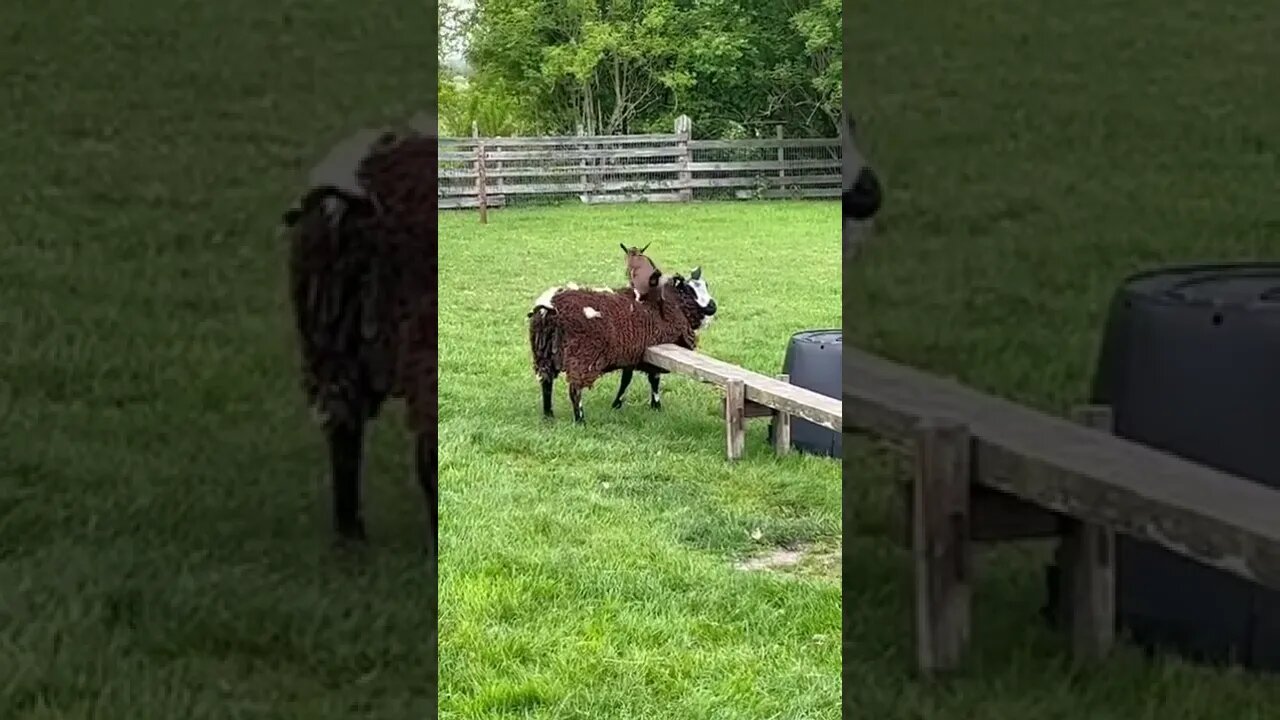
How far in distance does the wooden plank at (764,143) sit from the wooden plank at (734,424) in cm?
41

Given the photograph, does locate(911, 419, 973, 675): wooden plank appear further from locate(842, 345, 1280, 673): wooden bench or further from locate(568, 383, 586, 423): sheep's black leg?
locate(568, 383, 586, 423): sheep's black leg

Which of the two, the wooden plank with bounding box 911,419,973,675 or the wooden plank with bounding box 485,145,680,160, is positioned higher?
the wooden plank with bounding box 485,145,680,160

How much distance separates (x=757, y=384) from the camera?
1752 mm

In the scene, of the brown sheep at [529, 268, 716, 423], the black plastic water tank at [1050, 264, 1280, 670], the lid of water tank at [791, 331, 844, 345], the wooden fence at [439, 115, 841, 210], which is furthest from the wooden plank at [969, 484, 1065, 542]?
the brown sheep at [529, 268, 716, 423]

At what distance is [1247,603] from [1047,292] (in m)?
0.68

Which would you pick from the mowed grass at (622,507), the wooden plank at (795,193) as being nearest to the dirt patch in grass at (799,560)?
the mowed grass at (622,507)

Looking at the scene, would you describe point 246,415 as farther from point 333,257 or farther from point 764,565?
point 764,565

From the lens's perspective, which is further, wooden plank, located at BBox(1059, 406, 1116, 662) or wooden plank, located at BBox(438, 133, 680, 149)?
wooden plank, located at BBox(438, 133, 680, 149)

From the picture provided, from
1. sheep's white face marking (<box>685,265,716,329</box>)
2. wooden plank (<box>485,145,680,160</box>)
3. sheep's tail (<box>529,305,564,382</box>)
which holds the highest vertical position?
wooden plank (<box>485,145,680,160</box>)

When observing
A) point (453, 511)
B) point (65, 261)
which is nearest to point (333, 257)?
point (453, 511)

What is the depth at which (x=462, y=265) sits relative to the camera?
4.94 ft

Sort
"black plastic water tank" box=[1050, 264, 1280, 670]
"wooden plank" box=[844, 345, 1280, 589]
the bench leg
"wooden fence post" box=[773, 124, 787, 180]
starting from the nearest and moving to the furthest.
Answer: "wooden plank" box=[844, 345, 1280, 589] → "black plastic water tank" box=[1050, 264, 1280, 670] → "wooden fence post" box=[773, 124, 787, 180] → the bench leg

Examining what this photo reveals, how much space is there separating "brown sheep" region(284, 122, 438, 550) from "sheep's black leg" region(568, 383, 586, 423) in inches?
23.6

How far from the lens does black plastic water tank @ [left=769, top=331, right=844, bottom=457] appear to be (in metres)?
1.77
